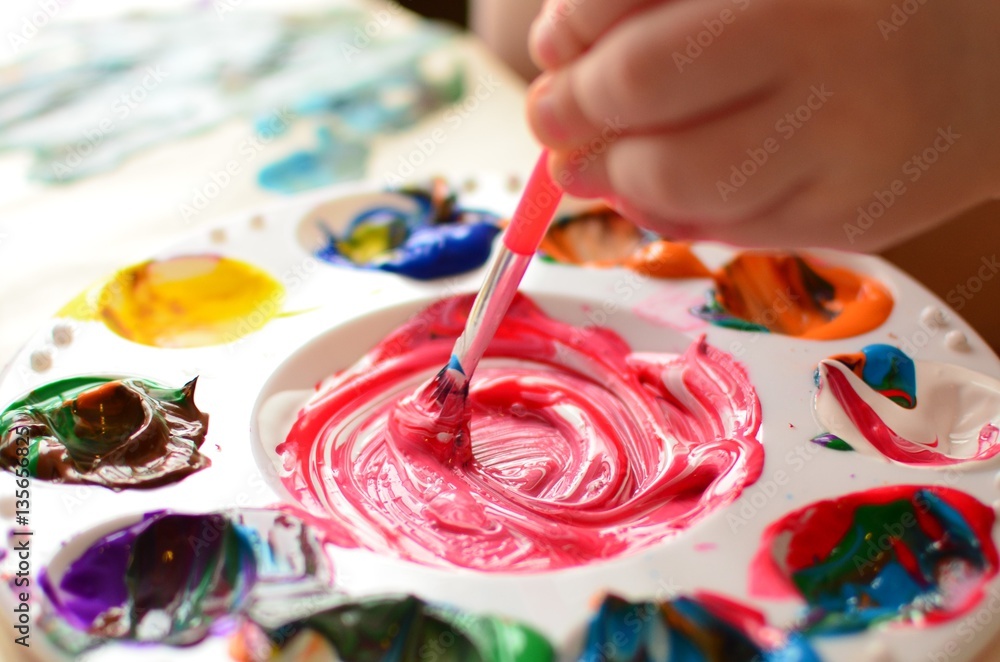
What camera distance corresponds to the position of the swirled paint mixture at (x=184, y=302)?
31.5 inches

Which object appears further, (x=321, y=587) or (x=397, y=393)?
(x=397, y=393)

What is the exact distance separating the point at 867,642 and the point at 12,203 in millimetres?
1028

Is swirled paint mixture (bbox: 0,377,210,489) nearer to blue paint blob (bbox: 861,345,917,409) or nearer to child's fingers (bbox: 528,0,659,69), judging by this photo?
child's fingers (bbox: 528,0,659,69)

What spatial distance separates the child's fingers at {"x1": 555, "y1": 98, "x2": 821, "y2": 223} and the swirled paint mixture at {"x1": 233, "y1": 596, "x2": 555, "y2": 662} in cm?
27

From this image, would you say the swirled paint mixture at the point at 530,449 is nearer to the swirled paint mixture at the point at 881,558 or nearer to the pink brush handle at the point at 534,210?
the swirled paint mixture at the point at 881,558

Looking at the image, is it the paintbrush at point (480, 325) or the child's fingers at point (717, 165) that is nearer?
the child's fingers at point (717, 165)

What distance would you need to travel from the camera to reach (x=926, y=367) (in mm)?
730

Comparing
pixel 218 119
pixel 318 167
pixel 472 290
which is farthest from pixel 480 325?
pixel 218 119

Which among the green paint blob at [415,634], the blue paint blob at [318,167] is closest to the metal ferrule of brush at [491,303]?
the green paint blob at [415,634]

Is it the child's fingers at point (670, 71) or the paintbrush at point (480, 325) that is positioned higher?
the child's fingers at point (670, 71)

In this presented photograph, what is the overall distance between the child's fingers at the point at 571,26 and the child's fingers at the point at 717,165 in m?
0.06

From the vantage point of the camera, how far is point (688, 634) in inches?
20.7

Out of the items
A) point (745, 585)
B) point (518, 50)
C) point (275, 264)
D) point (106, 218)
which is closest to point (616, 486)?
point (745, 585)

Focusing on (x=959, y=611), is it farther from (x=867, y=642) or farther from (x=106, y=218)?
(x=106, y=218)
